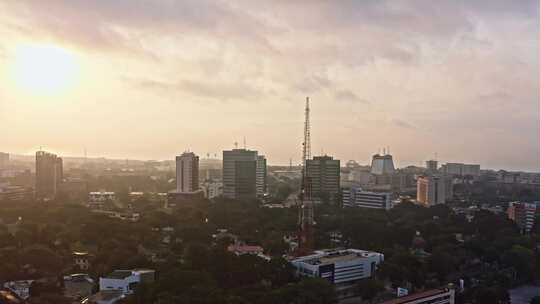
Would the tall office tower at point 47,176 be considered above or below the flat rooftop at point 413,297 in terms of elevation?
above

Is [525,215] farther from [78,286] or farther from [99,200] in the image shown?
[99,200]

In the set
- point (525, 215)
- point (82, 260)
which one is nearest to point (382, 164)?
point (525, 215)

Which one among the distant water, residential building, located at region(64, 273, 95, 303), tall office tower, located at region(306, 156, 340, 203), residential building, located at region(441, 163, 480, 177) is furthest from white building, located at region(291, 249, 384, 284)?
residential building, located at region(441, 163, 480, 177)

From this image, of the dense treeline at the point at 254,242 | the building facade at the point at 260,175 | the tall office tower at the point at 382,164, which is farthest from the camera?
the tall office tower at the point at 382,164

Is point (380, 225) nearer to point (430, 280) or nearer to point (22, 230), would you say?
point (430, 280)

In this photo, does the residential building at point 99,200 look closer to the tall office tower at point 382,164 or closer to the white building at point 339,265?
the white building at point 339,265

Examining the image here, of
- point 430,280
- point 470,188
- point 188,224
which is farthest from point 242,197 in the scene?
point 470,188

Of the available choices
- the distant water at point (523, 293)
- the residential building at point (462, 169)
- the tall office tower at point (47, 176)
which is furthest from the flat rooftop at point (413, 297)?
the residential building at point (462, 169)
